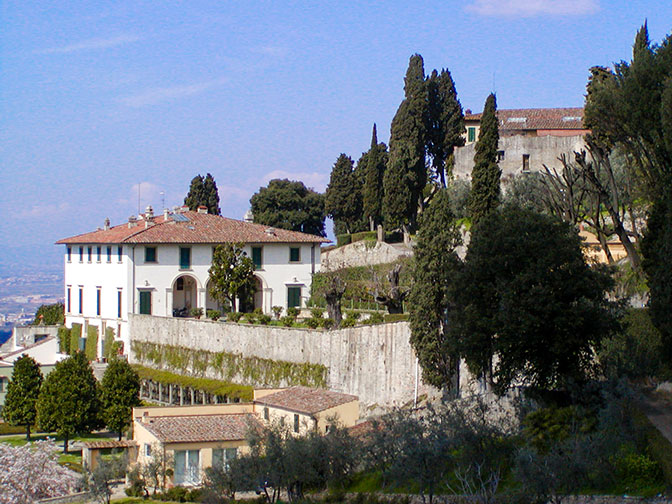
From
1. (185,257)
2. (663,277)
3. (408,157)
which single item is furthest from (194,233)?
(663,277)

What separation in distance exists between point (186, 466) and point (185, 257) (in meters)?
21.9

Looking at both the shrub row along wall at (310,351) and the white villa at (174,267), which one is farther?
the white villa at (174,267)

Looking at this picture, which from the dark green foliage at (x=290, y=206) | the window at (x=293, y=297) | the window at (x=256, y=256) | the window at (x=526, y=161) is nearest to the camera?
the window at (x=256, y=256)

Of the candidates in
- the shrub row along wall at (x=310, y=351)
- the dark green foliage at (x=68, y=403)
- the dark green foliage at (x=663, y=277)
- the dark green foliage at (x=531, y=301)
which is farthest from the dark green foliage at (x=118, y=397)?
the dark green foliage at (x=663, y=277)

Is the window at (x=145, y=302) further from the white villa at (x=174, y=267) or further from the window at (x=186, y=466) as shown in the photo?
the window at (x=186, y=466)

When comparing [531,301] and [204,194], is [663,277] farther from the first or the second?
[204,194]

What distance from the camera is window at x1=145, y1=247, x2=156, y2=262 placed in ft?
165

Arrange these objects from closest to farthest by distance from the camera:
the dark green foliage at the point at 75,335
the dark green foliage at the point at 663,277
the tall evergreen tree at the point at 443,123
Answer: the dark green foliage at the point at 663,277, the dark green foliage at the point at 75,335, the tall evergreen tree at the point at 443,123

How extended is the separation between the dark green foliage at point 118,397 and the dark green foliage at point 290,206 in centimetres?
3312

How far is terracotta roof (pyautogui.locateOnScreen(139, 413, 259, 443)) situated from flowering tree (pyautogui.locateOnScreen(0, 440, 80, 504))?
3.69 metres

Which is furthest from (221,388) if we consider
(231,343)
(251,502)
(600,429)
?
(600,429)

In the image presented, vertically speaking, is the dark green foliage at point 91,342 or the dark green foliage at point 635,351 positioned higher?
the dark green foliage at point 635,351

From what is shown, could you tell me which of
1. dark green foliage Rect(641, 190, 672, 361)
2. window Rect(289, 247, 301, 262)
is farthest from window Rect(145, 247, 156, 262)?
dark green foliage Rect(641, 190, 672, 361)

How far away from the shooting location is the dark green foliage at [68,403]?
40.3 m
